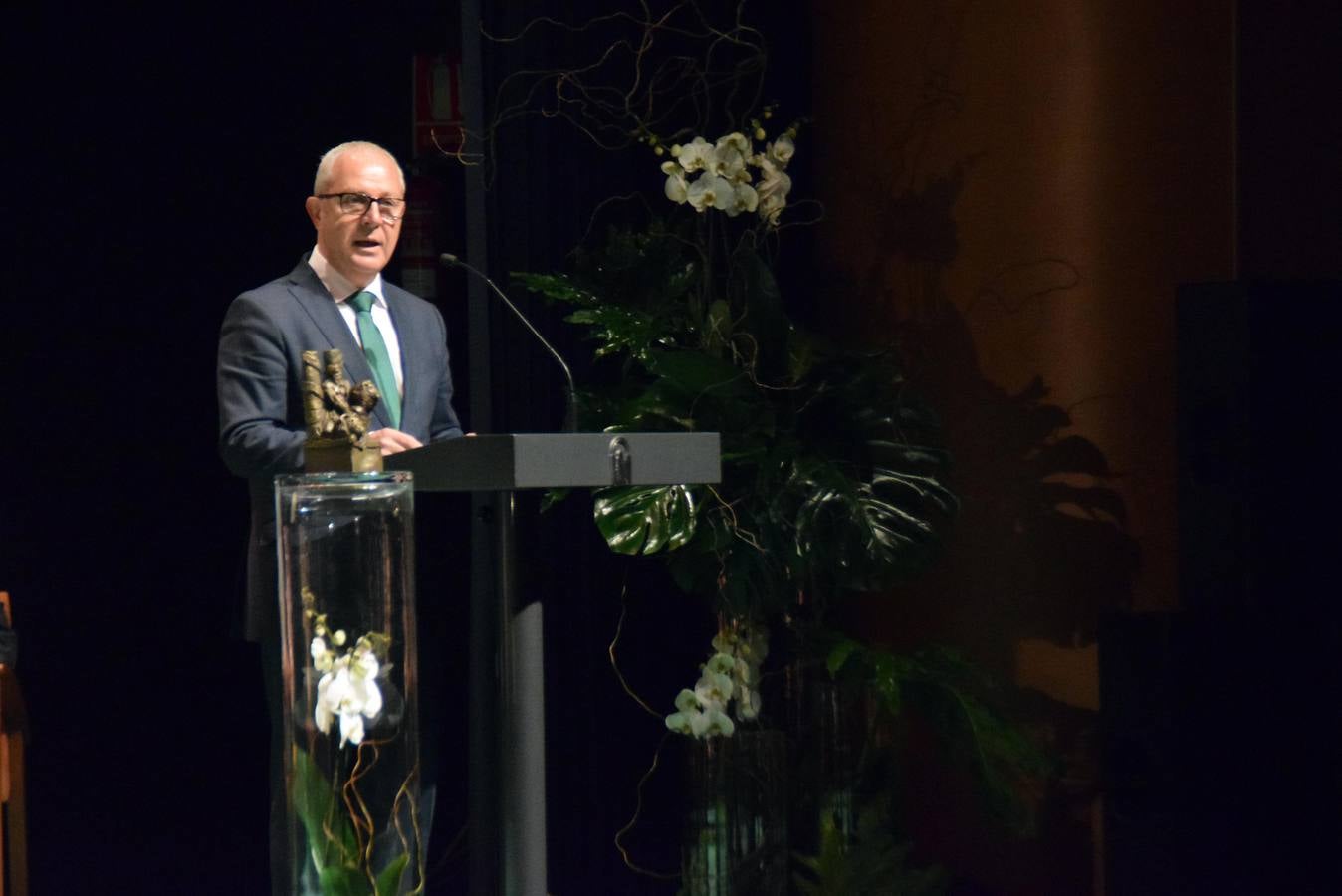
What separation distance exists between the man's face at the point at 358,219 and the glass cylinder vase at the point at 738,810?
1105mm

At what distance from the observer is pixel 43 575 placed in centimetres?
399

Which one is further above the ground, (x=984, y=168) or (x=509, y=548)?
(x=984, y=168)

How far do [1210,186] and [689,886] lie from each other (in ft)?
5.98

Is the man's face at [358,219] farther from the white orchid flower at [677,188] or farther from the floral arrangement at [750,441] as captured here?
the white orchid flower at [677,188]

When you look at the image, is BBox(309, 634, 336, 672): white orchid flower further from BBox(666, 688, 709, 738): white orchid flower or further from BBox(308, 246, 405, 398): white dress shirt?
BBox(666, 688, 709, 738): white orchid flower

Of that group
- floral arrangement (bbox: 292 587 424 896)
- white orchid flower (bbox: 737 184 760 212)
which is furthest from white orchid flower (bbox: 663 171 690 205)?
floral arrangement (bbox: 292 587 424 896)

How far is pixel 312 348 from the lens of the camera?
8.79 feet

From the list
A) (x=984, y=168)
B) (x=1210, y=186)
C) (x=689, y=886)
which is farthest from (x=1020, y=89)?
(x=689, y=886)

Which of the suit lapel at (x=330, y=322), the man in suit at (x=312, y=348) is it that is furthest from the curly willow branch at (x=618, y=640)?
the suit lapel at (x=330, y=322)

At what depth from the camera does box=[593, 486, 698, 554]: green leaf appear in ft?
9.22

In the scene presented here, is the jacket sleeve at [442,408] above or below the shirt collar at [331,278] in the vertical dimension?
below

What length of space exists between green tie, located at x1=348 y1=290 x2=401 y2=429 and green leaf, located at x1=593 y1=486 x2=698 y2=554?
1.30 feet

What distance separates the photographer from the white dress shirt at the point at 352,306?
9.02ft

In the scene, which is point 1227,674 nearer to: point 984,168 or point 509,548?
point 984,168
